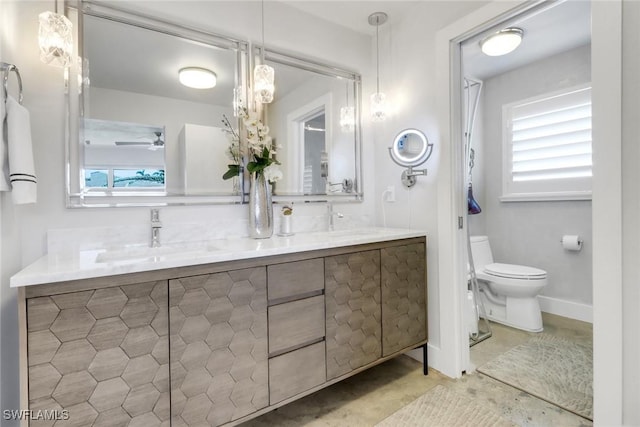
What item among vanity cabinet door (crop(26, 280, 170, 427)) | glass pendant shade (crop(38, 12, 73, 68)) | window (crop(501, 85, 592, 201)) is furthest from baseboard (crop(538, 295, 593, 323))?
glass pendant shade (crop(38, 12, 73, 68))

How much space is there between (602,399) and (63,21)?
110 inches

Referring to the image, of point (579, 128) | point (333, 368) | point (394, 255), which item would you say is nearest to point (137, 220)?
point (333, 368)

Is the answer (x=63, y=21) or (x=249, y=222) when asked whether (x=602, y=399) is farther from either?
(x=63, y=21)

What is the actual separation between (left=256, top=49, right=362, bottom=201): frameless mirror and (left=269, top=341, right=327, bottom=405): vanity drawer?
3.26 feet

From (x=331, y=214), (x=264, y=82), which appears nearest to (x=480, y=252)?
(x=331, y=214)

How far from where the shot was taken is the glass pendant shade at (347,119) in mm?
2338

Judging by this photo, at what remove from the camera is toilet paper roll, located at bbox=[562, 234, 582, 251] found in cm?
262

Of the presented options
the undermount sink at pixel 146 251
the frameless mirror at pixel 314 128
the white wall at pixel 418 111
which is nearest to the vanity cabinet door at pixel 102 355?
the undermount sink at pixel 146 251

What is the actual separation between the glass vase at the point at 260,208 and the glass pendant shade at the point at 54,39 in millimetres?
962

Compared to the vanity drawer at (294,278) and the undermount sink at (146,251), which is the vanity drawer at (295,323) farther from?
the undermount sink at (146,251)

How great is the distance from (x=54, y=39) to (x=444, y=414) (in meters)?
2.50

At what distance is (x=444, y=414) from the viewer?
5.14 ft

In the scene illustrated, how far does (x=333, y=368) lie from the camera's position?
1.54 meters

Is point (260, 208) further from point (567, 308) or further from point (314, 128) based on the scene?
point (567, 308)
